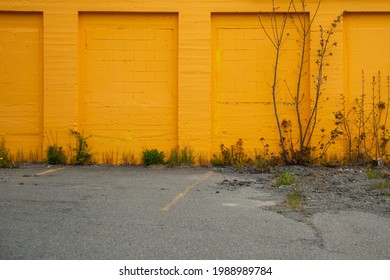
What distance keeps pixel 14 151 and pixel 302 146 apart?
6016 mm

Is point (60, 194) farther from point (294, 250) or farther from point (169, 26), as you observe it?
point (169, 26)

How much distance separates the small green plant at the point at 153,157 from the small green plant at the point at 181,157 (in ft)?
0.57

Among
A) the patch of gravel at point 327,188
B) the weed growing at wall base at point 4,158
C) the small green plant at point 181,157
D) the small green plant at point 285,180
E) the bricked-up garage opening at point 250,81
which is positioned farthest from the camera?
the bricked-up garage opening at point 250,81

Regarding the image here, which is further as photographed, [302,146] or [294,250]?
[302,146]

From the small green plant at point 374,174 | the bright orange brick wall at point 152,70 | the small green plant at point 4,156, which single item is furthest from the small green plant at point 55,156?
the small green plant at point 374,174

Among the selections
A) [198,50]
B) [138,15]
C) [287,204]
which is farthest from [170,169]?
[287,204]

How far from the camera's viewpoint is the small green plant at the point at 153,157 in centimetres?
1039

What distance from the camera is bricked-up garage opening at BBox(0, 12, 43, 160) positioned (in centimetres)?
1069

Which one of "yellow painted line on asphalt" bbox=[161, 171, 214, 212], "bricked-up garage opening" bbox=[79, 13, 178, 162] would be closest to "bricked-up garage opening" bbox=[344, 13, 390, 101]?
"bricked-up garage opening" bbox=[79, 13, 178, 162]

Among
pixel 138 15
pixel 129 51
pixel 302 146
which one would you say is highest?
pixel 138 15

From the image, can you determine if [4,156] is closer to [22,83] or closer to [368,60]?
[22,83]

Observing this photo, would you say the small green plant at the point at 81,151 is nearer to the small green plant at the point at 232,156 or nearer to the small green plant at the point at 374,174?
the small green plant at the point at 232,156

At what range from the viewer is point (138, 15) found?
1070cm

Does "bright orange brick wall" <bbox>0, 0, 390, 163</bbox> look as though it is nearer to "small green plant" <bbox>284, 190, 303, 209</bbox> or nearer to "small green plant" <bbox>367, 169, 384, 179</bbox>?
"small green plant" <bbox>367, 169, 384, 179</bbox>
